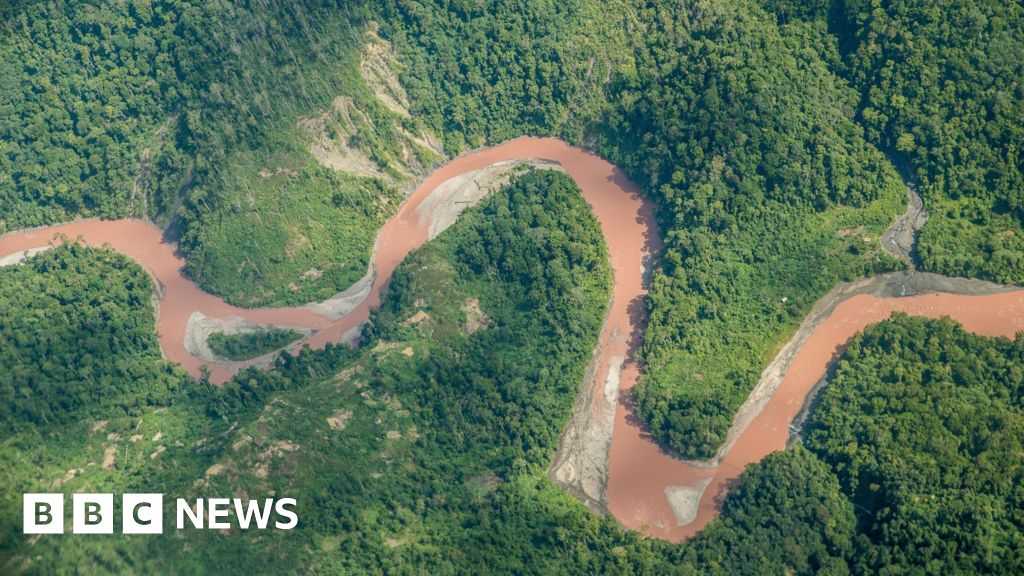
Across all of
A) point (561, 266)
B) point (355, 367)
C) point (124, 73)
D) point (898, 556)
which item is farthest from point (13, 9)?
point (898, 556)

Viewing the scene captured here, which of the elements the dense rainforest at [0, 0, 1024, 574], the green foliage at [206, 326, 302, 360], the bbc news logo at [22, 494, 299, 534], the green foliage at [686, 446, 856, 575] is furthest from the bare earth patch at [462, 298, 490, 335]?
the green foliage at [686, 446, 856, 575]

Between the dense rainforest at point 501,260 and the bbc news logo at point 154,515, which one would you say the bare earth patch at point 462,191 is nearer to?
the dense rainforest at point 501,260

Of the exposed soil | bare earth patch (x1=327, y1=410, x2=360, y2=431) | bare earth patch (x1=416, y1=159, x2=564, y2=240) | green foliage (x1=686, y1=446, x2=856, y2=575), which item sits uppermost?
the exposed soil

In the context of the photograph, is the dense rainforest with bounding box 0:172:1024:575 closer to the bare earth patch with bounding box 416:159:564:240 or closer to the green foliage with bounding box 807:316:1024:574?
the green foliage with bounding box 807:316:1024:574

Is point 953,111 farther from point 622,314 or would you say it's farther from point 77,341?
point 77,341

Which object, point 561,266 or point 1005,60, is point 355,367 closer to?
point 561,266

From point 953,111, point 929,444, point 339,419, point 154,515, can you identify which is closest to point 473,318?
point 339,419
